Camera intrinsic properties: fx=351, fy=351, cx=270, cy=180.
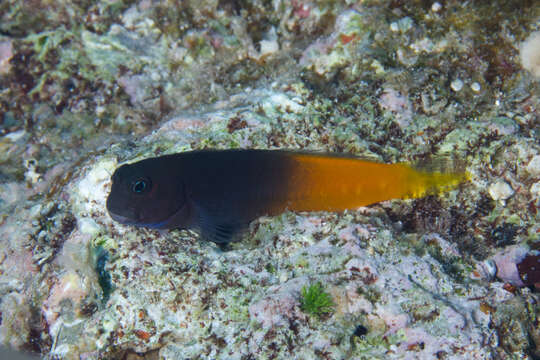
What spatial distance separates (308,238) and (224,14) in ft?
12.9

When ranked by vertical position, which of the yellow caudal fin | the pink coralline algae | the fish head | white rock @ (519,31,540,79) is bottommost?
the fish head

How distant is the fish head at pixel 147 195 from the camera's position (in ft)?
9.03

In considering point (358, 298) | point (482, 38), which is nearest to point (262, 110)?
point (358, 298)

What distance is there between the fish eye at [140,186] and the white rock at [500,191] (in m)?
3.17

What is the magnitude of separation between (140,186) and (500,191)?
3.29 metres

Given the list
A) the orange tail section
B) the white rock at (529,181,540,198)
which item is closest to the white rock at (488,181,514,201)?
the white rock at (529,181,540,198)

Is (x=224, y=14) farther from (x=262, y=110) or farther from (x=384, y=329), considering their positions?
(x=384, y=329)

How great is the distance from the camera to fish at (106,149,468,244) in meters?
3.00

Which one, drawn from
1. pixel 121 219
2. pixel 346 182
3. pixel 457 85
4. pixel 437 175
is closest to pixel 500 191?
pixel 437 175

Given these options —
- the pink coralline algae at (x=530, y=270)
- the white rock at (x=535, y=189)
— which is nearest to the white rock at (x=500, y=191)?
the white rock at (x=535, y=189)

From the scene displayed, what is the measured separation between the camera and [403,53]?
4.05 m

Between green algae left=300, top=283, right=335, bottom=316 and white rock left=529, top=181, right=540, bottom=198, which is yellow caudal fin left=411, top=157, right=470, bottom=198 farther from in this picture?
green algae left=300, top=283, right=335, bottom=316

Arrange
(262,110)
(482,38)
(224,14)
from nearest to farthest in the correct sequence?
(262,110), (482,38), (224,14)

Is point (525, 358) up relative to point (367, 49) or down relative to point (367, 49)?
down
